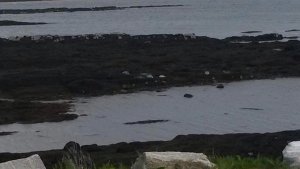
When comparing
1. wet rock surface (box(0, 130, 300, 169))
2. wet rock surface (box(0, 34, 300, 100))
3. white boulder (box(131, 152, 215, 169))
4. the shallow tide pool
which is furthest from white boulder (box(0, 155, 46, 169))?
wet rock surface (box(0, 34, 300, 100))

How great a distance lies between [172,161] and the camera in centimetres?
644

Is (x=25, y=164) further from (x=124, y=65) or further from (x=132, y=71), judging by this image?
(x=124, y=65)

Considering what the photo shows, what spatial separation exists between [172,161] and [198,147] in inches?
337

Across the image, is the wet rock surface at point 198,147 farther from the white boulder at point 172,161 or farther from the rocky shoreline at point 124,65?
the white boulder at point 172,161

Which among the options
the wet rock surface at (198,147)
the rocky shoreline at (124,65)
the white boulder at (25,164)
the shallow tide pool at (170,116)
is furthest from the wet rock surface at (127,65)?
the white boulder at (25,164)

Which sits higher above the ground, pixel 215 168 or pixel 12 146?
pixel 215 168

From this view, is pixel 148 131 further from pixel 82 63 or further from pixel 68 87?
pixel 82 63

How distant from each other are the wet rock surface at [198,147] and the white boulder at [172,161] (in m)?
6.46

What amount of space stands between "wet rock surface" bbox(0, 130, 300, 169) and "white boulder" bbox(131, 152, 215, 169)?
646cm

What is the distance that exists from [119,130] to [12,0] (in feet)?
458

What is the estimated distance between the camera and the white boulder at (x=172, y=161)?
627 centimetres

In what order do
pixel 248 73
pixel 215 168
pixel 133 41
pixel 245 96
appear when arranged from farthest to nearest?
1. pixel 133 41
2. pixel 248 73
3. pixel 245 96
4. pixel 215 168

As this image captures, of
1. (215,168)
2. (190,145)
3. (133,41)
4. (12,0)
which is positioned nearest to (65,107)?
(190,145)

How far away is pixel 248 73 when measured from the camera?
1145 inches
